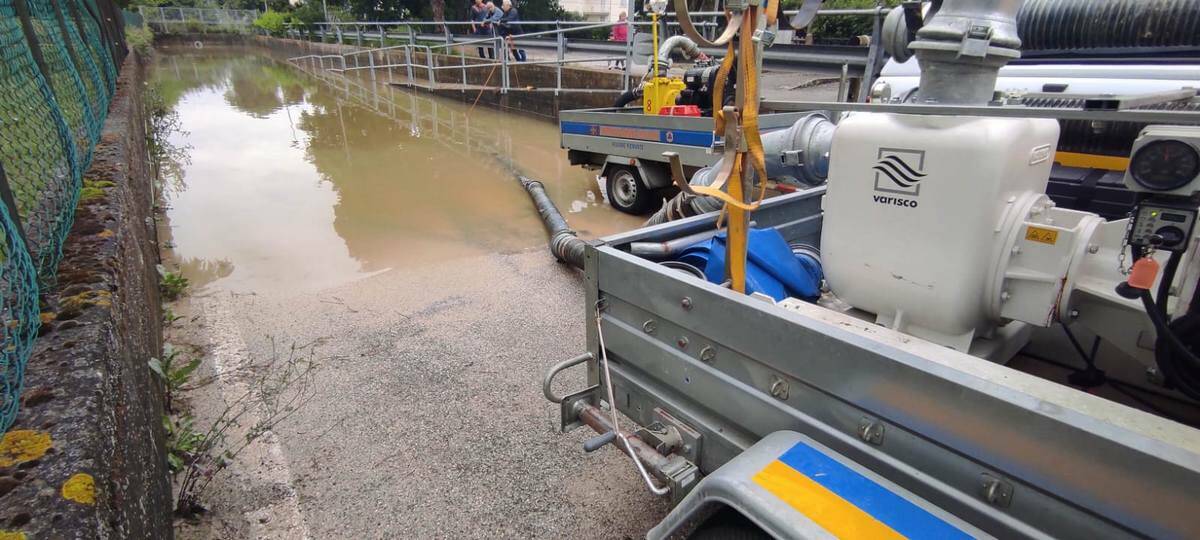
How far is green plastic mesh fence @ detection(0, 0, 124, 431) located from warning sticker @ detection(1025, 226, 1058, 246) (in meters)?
2.76

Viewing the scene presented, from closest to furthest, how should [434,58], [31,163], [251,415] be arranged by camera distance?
[31,163]
[251,415]
[434,58]

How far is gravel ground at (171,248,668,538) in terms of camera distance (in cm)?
256

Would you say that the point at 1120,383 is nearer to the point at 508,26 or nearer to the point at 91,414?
the point at 91,414

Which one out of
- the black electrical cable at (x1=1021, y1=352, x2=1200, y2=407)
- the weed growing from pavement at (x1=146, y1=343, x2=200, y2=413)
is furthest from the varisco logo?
the weed growing from pavement at (x1=146, y1=343, x2=200, y2=413)

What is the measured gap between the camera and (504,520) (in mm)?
2555

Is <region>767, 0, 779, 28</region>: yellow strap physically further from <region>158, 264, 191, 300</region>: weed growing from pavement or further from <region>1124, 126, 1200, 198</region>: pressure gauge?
<region>158, 264, 191, 300</region>: weed growing from pavement

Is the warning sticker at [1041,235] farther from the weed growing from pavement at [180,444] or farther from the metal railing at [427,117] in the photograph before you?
the metal railing at [427,117]

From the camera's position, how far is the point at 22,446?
142cm

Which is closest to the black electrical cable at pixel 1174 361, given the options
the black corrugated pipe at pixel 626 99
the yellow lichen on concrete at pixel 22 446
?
the yellow lichen on concrete at pixel 22 446

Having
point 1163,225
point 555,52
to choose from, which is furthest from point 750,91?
point 555,52

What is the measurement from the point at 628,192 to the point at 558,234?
6.25ft

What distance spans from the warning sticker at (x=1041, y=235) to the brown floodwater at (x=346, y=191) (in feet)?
15.2

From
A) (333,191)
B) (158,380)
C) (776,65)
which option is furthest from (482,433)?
(776,65)

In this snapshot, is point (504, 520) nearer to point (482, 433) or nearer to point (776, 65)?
point (482, 433)
